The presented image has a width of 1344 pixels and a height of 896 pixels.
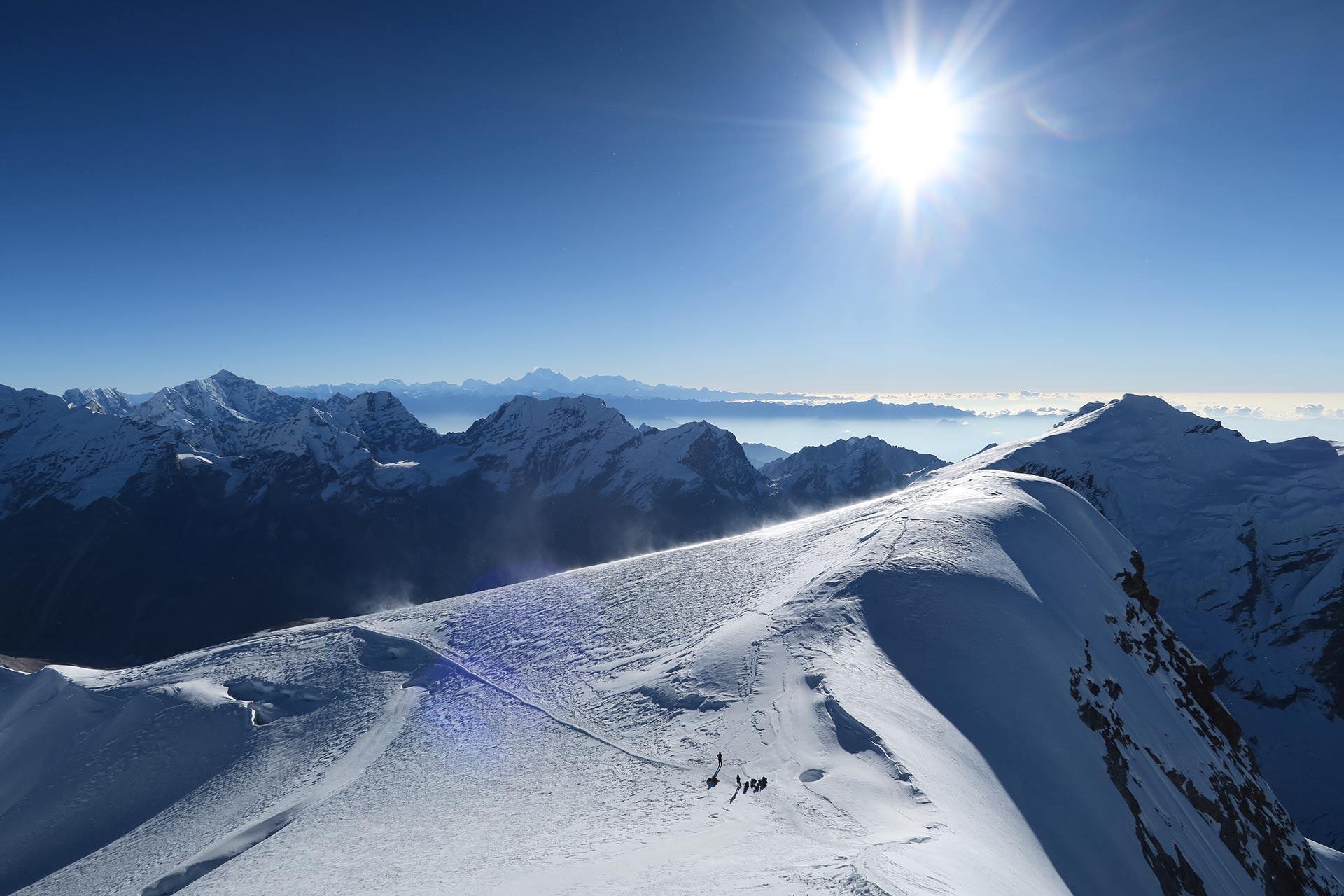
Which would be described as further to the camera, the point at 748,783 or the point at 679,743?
the point at 679,743

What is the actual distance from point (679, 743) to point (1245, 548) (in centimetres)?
16523

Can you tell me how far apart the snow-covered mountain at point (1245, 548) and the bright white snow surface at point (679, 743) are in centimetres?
7535

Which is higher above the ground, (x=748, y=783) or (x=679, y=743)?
(x=748, y=783)

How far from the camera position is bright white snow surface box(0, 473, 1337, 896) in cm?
1554

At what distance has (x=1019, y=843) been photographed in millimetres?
15336

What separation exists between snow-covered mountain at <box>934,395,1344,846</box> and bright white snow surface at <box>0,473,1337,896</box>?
75347 millimetres

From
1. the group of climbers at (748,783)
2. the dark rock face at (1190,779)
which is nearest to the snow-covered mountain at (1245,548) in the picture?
the dark rock face at (1190,779)

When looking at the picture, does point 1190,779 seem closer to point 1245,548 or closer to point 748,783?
point 748,783

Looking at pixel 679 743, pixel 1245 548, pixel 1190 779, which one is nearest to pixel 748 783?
pixel 679 743

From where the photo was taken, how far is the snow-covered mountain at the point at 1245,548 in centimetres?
10256

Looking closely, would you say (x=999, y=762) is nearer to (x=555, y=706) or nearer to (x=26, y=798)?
(x=555, y=706)

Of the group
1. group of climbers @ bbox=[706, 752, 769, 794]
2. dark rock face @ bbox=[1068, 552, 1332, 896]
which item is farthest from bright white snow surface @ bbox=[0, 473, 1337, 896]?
dark rock face @ bbox=[1068, 552, 1332, 896]

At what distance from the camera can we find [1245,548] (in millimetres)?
128250

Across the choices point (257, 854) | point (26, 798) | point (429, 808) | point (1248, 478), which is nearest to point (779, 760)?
point (429, 808)
